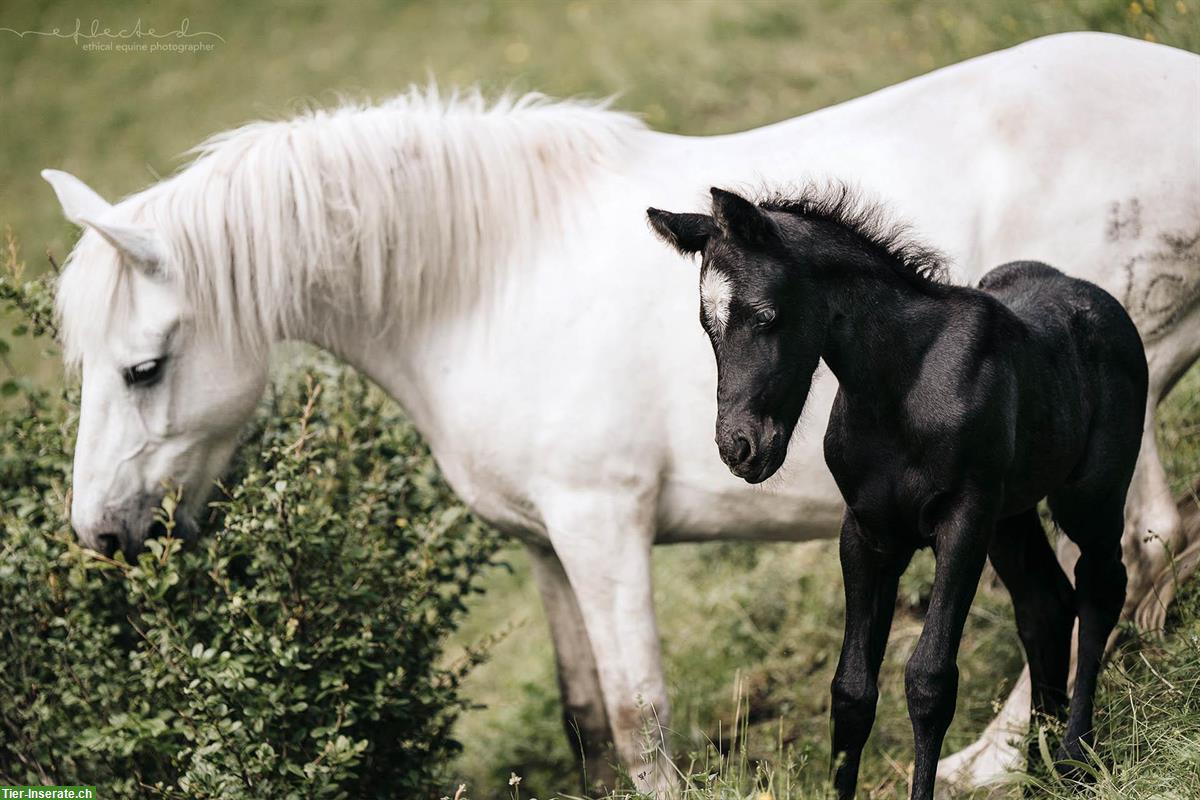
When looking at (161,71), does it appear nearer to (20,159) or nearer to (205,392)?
(20,159)

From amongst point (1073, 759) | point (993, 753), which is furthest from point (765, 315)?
point (993, 753)

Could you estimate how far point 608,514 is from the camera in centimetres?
356

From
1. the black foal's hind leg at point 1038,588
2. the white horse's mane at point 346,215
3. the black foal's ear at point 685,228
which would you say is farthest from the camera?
the white horse's mane at point 346,215

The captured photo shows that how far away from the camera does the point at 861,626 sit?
2508 mm

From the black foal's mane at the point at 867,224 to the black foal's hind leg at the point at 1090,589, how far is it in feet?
2.21

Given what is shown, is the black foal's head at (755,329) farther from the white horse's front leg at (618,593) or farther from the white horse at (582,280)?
the white horse's front leg at (618,593)

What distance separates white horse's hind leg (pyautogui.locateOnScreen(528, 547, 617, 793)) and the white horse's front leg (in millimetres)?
558

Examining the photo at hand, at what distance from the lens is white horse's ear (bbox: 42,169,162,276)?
11.2ft

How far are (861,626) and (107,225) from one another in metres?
2.39

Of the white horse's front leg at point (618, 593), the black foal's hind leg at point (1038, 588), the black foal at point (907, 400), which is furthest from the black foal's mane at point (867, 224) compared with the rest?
the white horse's front leg at point (618, 593)

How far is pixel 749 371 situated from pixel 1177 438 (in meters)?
3.29

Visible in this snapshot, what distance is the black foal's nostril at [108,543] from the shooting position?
363 centimetres

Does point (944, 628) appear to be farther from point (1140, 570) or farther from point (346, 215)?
point (346, 215)

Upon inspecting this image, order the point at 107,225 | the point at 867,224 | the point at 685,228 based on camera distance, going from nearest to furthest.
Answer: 1. the point at 685,228
2. the point at 867,224
3. the point at 107,225
